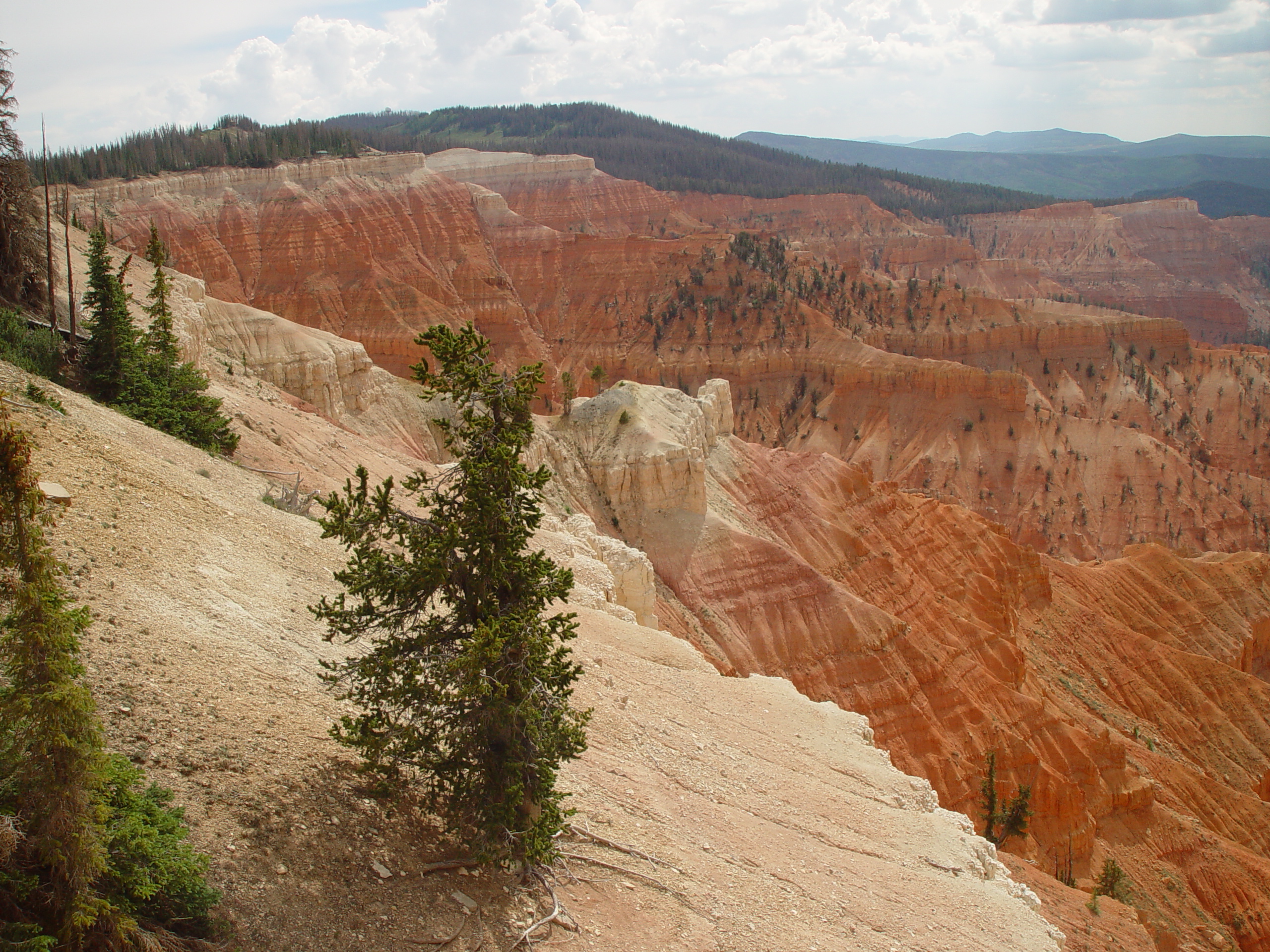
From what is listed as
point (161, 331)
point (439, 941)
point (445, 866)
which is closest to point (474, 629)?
point (445, 866)

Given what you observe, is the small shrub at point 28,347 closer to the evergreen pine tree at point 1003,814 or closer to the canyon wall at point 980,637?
the canyon wall at point 980,637

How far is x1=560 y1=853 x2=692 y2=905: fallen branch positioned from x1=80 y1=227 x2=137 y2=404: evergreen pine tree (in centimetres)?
1655

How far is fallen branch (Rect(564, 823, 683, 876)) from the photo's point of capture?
479 inches

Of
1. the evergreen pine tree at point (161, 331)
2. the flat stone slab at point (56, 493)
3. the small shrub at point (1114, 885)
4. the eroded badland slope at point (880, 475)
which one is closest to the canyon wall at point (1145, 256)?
the eroded badland slope at point (880, 475)

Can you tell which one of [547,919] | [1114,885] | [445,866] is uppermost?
[445,866]

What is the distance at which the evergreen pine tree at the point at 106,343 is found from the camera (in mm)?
22016

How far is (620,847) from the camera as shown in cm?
1223

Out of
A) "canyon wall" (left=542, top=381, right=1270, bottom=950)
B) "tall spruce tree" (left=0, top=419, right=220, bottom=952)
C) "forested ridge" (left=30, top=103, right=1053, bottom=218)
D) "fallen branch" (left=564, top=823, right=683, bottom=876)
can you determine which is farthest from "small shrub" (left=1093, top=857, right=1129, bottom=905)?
"forested ridge" (left=30, top=103, right=1053, bottom=218)

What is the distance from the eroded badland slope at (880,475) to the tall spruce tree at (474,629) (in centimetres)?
124

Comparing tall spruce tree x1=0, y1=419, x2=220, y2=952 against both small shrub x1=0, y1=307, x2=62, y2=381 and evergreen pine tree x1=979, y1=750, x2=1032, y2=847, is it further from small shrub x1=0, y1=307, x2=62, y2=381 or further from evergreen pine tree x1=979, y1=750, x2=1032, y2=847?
evergreen pine tree x1=979, y1=750, x2=1032, y2=847

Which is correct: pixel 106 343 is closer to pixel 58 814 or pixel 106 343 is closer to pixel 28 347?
pixel 28 347

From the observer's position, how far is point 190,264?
76.4 meters

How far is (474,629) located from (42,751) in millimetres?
4213

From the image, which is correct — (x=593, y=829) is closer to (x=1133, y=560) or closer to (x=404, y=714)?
(x=404, y=714)
